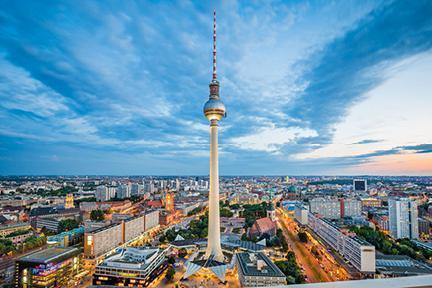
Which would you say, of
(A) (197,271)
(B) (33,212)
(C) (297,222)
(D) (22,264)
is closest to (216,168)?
(A) (197,271)

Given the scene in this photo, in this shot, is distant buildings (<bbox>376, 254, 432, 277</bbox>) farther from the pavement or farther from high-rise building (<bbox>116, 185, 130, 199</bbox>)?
Result: high-rise building (<bbox>116, 185, 130, 199</bbox>)

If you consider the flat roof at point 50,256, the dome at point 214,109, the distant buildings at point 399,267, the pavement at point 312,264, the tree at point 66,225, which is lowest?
the pavement at point 312,264

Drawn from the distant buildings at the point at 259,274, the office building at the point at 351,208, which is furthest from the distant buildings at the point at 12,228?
the office building at the point at 351,208

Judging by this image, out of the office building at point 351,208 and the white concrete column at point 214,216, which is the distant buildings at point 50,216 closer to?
the white concrete column at point 214,216

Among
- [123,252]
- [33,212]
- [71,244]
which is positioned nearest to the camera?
[123,252]

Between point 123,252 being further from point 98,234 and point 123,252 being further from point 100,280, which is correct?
point 98,234

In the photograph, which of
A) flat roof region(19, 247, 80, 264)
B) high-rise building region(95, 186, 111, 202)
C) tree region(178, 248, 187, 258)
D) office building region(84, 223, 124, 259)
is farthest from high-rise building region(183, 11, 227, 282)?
high-rise building region(95, 186, 111, 202)
